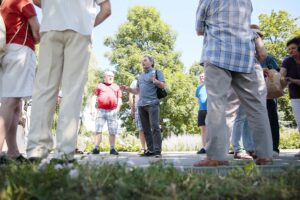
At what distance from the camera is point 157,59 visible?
3697 centimetres

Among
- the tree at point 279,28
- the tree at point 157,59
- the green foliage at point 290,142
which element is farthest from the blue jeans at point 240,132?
the tree at point 279,28

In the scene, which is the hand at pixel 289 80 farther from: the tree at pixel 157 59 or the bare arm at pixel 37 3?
the tree at pixel 157 59

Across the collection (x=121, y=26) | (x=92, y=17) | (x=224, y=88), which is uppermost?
(x=121, y=26)

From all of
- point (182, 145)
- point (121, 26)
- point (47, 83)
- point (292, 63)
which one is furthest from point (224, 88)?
point (121, 26)

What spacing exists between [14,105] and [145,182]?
2.75 meters

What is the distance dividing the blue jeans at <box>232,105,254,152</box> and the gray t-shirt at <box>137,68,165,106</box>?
2.05 meters

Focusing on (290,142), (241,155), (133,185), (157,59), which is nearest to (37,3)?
(133,185)

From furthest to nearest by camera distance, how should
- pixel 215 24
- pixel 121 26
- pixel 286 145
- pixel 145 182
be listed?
pixel 121 26, pixel 286 145, pixel 215 24, pixel 145 182

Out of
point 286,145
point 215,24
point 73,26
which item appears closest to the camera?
point 73,26

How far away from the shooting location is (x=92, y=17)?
165 inches

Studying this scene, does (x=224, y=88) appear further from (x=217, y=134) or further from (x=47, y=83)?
(x=47, y=83)

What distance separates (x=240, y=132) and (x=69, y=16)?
3.60 m

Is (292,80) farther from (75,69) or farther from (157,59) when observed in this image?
(157,59)

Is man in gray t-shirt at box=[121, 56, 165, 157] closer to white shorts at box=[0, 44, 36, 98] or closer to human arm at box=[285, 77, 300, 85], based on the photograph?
human arm at box=[285, 77, 300, 85]
